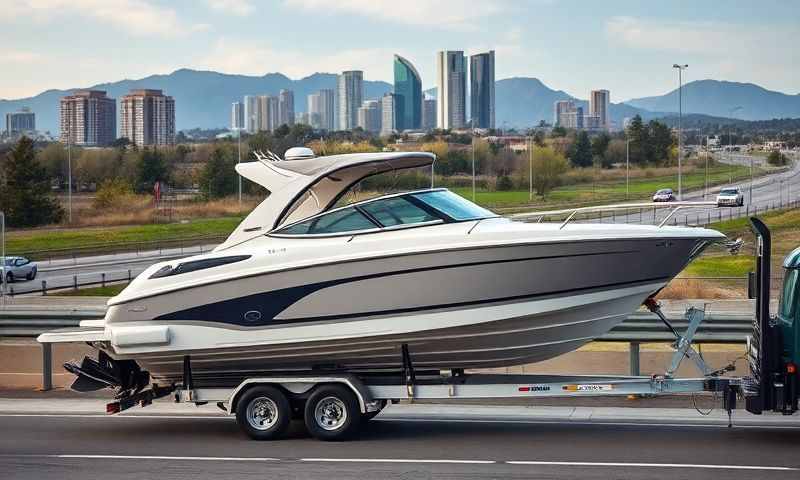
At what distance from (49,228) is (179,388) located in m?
50.0

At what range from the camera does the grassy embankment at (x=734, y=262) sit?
3297 centimetres

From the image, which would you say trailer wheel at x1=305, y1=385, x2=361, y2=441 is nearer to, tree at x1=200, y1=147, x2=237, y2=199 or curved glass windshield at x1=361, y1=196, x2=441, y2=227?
curved glass windshield at x1=361, y1=196, x2=441, y2=227

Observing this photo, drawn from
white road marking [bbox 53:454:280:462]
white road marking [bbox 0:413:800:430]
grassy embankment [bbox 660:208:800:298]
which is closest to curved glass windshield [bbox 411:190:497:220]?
white road marking [bbox 0:413:800:430]

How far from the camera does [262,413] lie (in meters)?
12.2

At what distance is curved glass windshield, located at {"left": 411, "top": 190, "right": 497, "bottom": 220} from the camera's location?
39.9ft

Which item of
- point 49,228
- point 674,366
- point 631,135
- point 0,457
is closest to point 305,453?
point 0,457

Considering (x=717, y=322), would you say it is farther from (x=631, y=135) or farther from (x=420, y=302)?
(x=631, y=135)

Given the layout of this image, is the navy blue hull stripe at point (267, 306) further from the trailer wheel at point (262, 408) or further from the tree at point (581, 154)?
the tree at point (581, 154)

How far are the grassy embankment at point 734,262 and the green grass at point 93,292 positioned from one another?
59.9 feet

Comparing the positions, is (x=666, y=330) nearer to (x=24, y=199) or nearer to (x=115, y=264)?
(x=115, y=264)

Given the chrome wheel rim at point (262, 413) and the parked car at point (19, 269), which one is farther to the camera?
the parked car at point (19, 269)

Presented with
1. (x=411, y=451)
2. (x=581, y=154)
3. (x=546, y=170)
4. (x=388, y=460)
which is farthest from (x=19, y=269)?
(x=581, y=154)

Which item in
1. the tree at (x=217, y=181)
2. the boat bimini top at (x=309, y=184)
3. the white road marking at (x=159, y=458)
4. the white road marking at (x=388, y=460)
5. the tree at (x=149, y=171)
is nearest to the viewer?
the white road marking at (x=388, y=460)

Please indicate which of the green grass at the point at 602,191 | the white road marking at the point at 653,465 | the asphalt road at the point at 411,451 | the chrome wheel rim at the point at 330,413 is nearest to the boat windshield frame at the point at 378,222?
the chrome wheel rim at the point at 330,413
